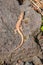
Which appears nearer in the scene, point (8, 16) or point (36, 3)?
point (8, 16)

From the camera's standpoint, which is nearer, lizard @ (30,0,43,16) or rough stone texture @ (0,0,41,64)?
rough stone texture @ (0,0,41,64)

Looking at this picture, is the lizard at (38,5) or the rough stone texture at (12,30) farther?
the lizard at (38,5)

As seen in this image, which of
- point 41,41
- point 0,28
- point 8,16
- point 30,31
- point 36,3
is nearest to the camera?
point 0,28

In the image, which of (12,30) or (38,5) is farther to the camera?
(38,5)

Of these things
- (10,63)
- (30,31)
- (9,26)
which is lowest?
(10,63)

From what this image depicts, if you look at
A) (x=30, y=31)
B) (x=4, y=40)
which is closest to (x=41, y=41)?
(x=30, y=31)

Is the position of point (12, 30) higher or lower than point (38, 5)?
higher

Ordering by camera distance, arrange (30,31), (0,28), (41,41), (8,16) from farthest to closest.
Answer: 1. (41,41)
2. (30,31)
3. (8,16)
4. (0,28)

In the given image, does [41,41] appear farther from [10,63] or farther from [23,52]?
[10,63]
